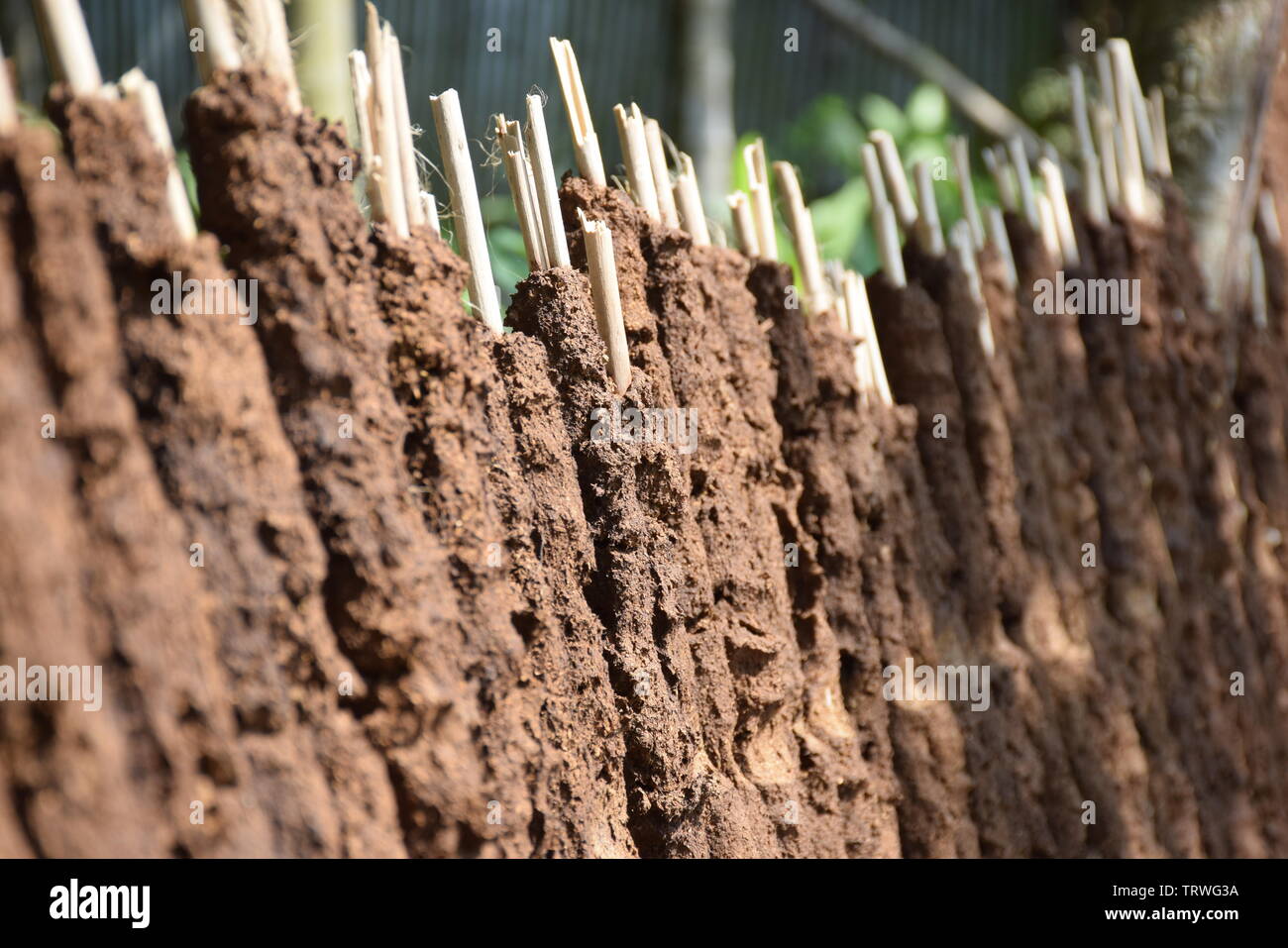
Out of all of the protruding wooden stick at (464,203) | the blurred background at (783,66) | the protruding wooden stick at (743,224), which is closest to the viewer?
the protruding wooden stick at (464,203)

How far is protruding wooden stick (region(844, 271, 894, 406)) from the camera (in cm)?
301

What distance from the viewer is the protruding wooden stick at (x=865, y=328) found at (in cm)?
301

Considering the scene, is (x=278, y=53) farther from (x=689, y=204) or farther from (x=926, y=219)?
(x=926, y=219)

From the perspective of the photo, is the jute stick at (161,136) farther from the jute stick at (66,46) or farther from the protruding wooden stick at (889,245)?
the protruding wooden stick at (889,245)

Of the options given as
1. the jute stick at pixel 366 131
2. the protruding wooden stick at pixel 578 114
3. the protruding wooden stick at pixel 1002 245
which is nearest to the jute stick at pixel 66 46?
the jute stick at pixel 366 131

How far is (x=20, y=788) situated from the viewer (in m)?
1.36

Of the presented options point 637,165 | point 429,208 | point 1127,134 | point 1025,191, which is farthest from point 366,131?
point 1127,134

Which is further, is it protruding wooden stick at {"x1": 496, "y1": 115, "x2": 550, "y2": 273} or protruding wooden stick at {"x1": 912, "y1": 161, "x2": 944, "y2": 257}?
protruding wooden stick at {"x1": 912, "y1": 161, "x2": 944, "y2": 257}

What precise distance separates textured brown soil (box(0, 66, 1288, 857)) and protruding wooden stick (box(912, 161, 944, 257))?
0.05 meters

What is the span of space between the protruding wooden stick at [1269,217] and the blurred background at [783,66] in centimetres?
21

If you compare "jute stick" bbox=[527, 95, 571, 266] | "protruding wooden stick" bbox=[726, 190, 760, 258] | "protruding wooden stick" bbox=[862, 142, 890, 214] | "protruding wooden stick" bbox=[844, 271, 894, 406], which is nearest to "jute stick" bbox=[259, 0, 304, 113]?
"jute stick" bbox=[527, 95, 571, 266]

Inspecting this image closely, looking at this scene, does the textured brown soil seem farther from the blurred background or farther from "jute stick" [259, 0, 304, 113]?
the blurred background

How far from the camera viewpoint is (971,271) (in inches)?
130

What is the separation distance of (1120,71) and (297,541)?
353cm
